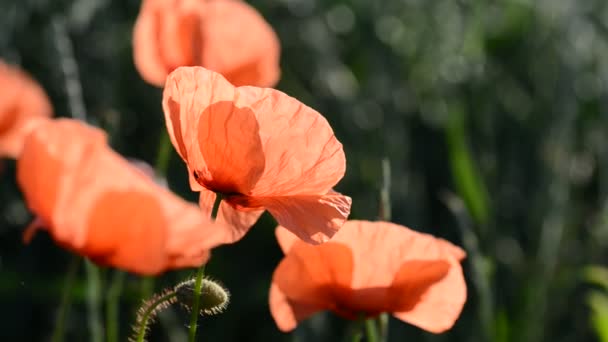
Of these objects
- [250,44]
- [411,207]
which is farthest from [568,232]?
[250,44]

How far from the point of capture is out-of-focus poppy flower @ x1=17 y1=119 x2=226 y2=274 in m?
0.57

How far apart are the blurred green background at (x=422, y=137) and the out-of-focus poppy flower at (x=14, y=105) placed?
0.28 meters

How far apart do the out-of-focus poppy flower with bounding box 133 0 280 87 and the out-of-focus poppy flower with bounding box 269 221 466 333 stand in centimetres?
35

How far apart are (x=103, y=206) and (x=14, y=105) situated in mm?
613

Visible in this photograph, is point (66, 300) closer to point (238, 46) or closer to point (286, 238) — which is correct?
point (286, 238)

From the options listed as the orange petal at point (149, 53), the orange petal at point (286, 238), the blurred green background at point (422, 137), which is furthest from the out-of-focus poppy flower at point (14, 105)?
the orange petal at point (286, 238)

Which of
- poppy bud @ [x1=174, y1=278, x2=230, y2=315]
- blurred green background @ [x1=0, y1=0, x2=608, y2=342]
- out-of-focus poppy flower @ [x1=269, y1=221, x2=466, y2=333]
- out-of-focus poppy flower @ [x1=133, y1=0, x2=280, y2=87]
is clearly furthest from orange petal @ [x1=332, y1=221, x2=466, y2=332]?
blurred green background @ [x1=0, y1=0, x2=608, y2=342]

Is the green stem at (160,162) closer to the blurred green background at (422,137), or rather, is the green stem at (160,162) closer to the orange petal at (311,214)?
the blurred green background at (422,137)

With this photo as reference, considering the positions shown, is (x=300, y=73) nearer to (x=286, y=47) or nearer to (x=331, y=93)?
(x=286, y=47)

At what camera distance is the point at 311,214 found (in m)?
0.67

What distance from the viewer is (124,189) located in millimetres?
583

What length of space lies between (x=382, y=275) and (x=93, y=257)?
20 cm

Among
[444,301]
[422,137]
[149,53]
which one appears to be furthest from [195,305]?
[422,137]

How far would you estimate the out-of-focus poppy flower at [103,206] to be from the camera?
22.6 inches
